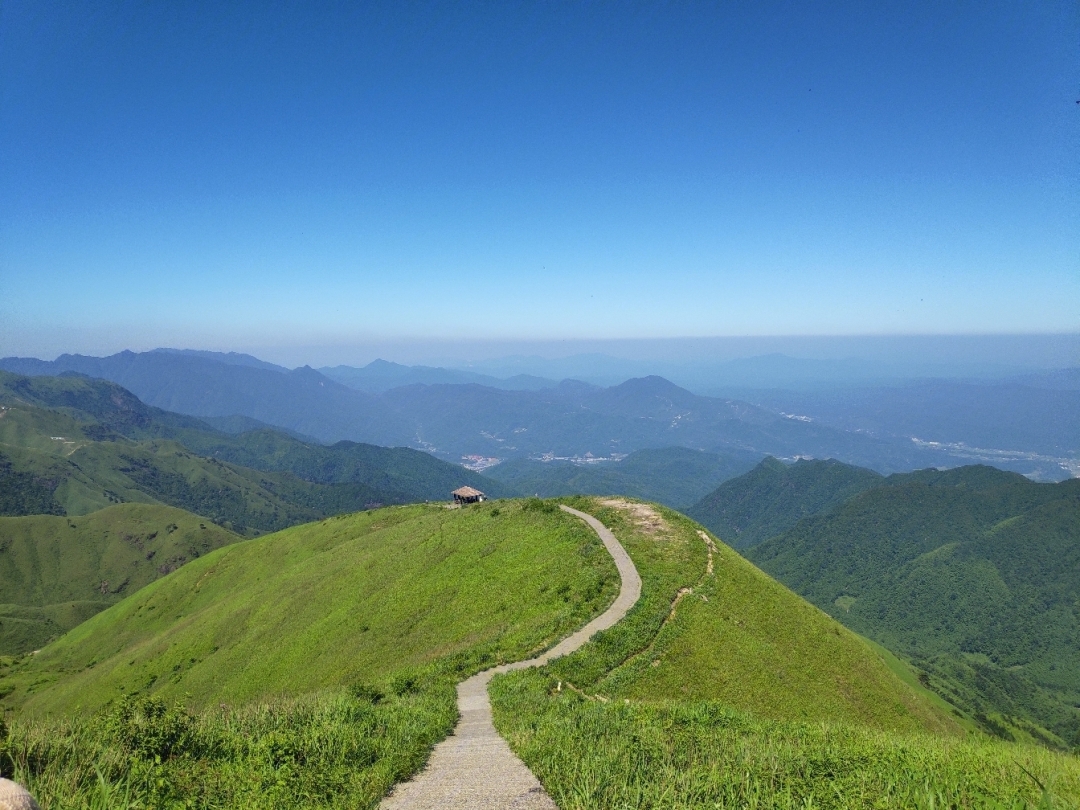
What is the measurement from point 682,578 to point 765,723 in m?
15.2

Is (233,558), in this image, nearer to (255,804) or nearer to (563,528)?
(563,528)

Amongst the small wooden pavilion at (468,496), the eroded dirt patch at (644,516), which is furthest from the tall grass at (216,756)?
the small wooden pavilion at (468,496)

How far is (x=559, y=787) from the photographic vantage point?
9.20 meters

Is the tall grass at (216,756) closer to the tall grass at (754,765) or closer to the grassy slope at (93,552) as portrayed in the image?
the tall grass at (754,765)

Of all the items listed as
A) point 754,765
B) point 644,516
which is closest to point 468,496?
point 644,516

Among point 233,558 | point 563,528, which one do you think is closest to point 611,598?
point 563,528

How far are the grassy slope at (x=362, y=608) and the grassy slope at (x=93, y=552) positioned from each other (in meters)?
130

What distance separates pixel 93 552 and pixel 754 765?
822 feet

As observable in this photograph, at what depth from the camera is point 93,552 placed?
18638cm

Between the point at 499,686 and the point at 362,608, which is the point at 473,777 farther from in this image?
the point at 362,608

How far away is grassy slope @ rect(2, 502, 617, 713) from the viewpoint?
2917 centimetres

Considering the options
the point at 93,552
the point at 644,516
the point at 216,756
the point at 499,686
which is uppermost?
the point at 216,756

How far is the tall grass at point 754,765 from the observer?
26.5ft

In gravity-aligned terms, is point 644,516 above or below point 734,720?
below
